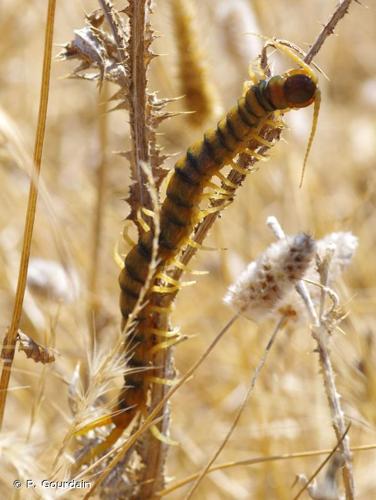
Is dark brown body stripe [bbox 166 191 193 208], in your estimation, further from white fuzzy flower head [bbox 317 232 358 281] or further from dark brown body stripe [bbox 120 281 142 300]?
white fuzzy flower head [bbox 317 232 358 281]

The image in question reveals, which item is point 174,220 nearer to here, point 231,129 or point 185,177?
point 185,177

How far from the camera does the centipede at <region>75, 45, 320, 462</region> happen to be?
135cm

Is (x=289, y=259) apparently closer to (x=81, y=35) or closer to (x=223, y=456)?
(x=81, y=35)

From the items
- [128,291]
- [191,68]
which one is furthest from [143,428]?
[191,68]

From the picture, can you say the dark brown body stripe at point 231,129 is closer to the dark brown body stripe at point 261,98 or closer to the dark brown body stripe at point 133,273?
the dark brown body stripe at point 261,98

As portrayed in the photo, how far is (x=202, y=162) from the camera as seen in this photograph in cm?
140

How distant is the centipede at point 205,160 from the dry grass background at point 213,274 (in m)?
0.24

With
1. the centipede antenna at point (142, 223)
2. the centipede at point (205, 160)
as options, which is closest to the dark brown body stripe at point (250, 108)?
the centipede at point (205, 160)

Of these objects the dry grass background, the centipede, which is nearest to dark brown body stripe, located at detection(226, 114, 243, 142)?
the centipede

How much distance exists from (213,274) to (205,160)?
226 cm

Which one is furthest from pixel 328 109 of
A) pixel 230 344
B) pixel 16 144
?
pixel 16 144

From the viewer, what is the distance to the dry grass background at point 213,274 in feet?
7.52

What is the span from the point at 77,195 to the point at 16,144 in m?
2.37

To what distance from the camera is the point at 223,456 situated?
3.03 m
